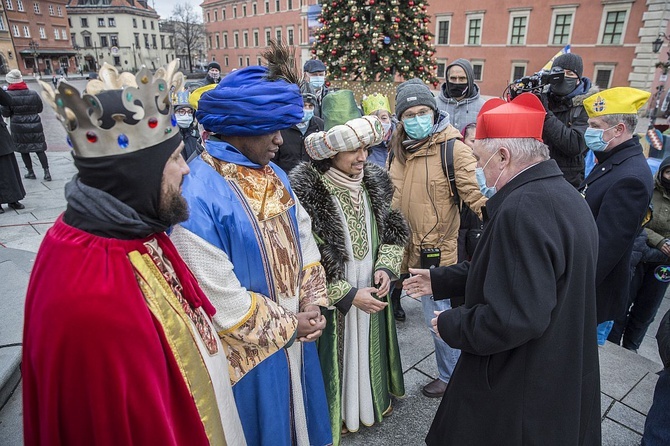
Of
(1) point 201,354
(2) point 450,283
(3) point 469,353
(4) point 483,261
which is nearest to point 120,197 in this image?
(1) point 201,354

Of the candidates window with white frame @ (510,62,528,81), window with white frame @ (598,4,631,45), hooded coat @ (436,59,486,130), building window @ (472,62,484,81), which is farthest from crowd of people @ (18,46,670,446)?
building window @ (472,62,484,81)

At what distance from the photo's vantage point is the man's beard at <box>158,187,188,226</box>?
48.9 inches

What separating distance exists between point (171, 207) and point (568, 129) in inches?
155

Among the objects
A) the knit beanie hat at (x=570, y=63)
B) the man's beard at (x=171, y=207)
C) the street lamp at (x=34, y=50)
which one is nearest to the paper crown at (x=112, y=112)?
the man's beard at (x=171, y=207)

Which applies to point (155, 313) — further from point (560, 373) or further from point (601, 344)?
point (601, 344)

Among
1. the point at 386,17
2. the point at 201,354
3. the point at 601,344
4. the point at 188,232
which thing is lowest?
the point at 601,344

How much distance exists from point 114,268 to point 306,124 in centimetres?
408

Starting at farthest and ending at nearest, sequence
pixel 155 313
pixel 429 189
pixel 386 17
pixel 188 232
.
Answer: pixel 386 17 < pixel 429 189 < pixel 188 232 < pixel 155 313

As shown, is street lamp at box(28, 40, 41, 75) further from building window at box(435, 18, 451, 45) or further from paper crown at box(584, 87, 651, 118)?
paper crown at box(584, 87, 651, 118)

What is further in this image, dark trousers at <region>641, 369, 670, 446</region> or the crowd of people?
dark trousers at <region>641, 369, 670, 446</region>

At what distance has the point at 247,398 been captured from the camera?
1.89 m

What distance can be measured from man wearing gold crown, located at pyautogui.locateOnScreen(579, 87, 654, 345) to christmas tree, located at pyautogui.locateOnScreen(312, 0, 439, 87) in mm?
9022

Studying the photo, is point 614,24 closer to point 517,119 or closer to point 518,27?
point 518,27

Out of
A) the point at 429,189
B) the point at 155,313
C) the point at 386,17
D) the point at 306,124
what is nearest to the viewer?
the point at 155,313
